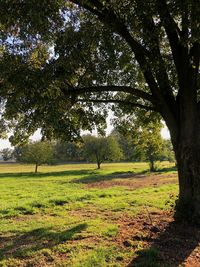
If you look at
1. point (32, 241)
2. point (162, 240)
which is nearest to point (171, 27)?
point (162, 240)

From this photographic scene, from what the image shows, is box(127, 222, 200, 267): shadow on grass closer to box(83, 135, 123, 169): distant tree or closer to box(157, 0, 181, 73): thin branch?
box(157, 0, 181, 73): thin branch

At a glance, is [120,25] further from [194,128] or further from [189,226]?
[189,226]

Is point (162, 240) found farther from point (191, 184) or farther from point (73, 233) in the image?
point (73, 233)

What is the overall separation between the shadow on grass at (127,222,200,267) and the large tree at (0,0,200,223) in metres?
0.70

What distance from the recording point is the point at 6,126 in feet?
42.8

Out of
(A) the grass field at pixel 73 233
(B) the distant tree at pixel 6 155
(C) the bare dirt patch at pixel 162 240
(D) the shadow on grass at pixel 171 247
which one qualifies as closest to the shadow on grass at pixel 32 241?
(A) the grass field at pixel 73 233

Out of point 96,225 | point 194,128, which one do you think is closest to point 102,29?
point 194,128

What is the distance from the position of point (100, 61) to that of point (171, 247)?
20.2ft

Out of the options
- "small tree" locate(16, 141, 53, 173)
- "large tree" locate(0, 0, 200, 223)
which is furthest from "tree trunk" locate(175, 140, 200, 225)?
"small tree" locate(16, 141, 53, 173)

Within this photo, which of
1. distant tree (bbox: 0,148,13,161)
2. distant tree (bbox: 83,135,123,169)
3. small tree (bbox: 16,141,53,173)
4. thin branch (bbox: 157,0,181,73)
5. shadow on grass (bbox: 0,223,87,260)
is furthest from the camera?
distant tree (bbox: 0,148,13,161)

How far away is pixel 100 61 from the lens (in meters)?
11.4

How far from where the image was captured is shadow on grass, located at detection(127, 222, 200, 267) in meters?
7.38

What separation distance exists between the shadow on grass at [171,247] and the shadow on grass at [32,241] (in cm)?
225

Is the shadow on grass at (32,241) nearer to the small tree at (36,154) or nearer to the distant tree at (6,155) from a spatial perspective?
the small tree at (36,154)
